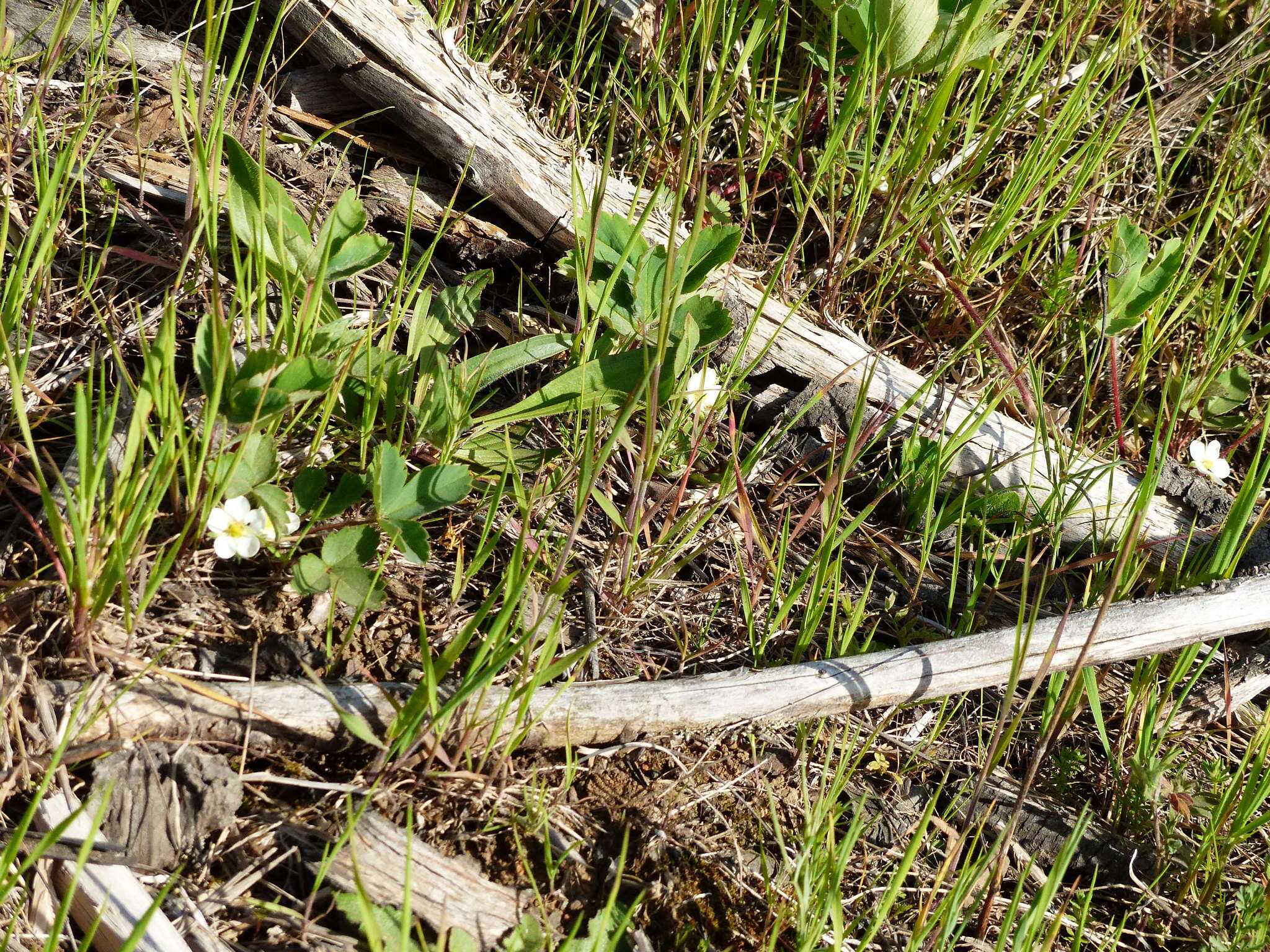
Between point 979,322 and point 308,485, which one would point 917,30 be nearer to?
point 979,322

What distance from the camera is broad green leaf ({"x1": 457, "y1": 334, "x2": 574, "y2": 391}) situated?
2.01 metres

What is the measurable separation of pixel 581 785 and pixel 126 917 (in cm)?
72

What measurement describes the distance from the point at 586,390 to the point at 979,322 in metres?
1.15

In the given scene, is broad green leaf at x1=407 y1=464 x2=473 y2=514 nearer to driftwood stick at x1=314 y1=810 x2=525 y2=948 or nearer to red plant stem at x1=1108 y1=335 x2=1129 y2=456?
driftwood stick at x1=314 y1=810 x2=525 y2=948

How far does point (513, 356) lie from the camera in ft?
6.69

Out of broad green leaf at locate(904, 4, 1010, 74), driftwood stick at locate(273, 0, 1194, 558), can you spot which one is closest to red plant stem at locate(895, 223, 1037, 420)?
driftwood stick at locate(273, 0, 1194, 558)

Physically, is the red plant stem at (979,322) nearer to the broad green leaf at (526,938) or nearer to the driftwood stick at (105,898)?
the broad green leaf at (526,938)

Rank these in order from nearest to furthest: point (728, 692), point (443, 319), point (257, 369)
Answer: point (257, 369) → point (728, 692) → point (443, 319)

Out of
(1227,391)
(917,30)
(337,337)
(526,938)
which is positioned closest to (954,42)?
(917,30)

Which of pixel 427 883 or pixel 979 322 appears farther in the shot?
pixel 979 322

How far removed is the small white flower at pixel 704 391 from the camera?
2098 mm

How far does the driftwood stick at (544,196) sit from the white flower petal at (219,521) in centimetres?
106

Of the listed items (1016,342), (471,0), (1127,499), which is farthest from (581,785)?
(471,0)

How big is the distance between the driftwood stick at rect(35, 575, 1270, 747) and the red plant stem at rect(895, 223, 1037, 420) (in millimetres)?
641
